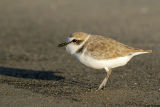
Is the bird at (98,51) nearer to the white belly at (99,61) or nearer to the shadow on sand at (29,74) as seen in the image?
the white belly at (99,61)

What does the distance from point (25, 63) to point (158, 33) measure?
5081 millimetres

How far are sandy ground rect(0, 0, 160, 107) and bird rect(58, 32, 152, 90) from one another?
52 centimetres

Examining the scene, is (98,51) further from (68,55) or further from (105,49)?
(68,55)

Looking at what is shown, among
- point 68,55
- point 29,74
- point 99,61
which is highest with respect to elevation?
point 68,55

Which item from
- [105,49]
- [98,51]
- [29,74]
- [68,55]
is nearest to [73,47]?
[98,51]

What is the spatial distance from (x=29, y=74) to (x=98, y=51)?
2.48 m

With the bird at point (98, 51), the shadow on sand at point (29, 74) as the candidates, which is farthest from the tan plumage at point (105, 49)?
the shadow on sand at point (29, 74)

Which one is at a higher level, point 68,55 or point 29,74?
point 68,55

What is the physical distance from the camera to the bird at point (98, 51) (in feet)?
20.4

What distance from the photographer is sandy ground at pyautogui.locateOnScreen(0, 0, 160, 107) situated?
5937 mm

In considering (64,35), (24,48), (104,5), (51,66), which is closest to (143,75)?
(51,66)

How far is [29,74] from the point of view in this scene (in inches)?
322

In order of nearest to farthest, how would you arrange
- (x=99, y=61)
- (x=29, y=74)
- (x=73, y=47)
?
(x=99, y=61), (x=73, y=47), (x=29, y=74)

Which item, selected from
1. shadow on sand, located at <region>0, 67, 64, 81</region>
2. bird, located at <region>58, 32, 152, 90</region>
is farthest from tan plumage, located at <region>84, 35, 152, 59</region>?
shadow on sand, located at <region>0, 67, 64, 81</region>
